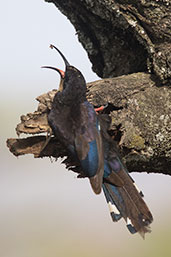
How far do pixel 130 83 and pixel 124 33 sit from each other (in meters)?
0.67

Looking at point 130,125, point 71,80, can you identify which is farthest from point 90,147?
point 71,80

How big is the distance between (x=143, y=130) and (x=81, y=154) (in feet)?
1.56

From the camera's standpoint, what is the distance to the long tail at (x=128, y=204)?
390cm

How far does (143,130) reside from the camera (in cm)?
363

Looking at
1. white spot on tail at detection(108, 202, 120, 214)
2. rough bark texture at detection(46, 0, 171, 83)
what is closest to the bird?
white spot on tail at detection(108, 202, 120, 214)

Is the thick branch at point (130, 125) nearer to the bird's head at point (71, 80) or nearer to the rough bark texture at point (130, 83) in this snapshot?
the rough bark texture at point (130, 83)

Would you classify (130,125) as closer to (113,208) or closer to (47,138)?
(47,138)

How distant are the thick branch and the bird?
0.07 meters

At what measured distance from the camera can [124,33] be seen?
14.2ft

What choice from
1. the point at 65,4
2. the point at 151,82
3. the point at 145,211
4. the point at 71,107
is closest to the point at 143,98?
the point at 151,82

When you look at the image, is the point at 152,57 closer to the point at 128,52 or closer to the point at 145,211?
the point at 128,52

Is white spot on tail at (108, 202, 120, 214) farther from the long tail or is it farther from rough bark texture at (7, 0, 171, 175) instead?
rough bark texture at (7, 0, 171, 175)

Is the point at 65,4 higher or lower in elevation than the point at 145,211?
higher

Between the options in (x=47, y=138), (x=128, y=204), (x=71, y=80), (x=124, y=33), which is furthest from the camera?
(x=124, y=33)
